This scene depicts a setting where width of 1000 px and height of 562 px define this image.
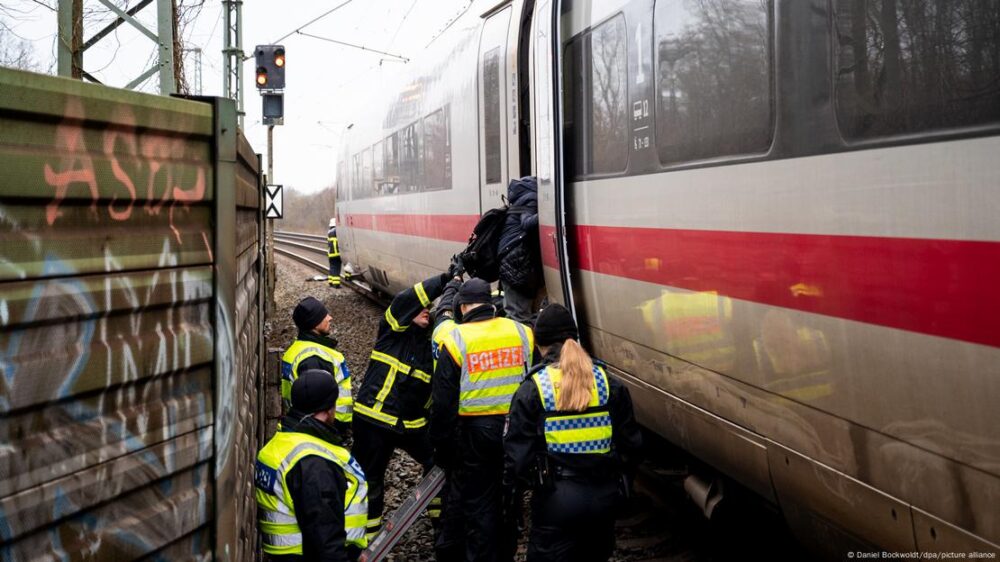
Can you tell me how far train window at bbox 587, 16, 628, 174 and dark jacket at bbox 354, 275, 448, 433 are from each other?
1.28m

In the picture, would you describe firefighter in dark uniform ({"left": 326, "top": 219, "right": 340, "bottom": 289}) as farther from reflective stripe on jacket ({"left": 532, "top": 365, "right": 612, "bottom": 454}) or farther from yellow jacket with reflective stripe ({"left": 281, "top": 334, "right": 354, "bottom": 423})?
reflective stripe on jacket ({"left": 532, "top": 365, "right": 612, "bottom": 454})

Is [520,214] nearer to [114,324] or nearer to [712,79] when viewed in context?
[712,79]

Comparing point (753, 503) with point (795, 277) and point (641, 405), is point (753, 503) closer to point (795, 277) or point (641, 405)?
point (641, 405)

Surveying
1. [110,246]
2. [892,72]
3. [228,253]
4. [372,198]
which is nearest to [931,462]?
[892,72]

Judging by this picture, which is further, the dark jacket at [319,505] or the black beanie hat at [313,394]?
the black beanie hat at [313,394]

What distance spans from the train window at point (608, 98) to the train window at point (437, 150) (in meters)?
4.08

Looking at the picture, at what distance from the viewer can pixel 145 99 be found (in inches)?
87.8

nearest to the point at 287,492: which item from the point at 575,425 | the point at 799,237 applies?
the point at 575,425

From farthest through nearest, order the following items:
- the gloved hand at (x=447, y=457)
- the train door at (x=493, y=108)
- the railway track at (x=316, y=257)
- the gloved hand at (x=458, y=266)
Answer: the railway track at (x=316, y=257)
the train door at (x=493, y=108)
the gloved hand at (x=458, y=266)
the gloved hand at (x=447, y=457)

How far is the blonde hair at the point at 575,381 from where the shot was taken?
3.93 metres

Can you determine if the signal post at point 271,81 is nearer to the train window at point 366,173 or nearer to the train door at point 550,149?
the train window at point 366,173

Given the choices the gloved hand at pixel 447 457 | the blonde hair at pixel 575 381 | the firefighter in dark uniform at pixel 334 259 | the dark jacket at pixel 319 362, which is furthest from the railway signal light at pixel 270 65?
the blonde hair at pixel 575 381

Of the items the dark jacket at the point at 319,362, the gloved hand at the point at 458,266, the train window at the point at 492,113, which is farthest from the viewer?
the train window at the point at 492,113

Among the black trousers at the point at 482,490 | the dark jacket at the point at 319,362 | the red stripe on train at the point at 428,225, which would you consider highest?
the red stripe on train at the point at 428,225
